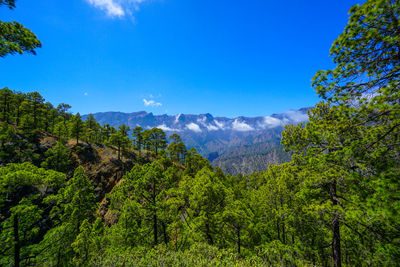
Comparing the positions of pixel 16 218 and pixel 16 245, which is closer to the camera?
pixel 16 218

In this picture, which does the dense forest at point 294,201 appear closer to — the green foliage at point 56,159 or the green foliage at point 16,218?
the green foliage at point 16,218

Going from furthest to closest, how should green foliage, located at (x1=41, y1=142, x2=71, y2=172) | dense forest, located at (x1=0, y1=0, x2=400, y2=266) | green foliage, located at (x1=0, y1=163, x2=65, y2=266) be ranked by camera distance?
1. green foliage, located at (x1=41, y1=142, x2=71, y2=172)
2. green foliage, located at (x1=0, y1=163, x2=65, y2=266)
3. dense forest, located at (x1=0, y1=0, x2=400, y2=266)

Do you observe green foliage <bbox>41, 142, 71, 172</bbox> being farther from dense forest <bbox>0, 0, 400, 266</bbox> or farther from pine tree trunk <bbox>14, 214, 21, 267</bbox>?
pine tree trunk <bbox>14, 214, 21, 267</bbox>

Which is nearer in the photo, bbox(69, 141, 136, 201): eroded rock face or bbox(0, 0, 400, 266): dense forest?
bbox(0, 0, 400, 266): dense forest

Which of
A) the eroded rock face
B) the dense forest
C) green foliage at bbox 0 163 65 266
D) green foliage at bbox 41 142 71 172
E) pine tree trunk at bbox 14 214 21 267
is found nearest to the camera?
the dense forest

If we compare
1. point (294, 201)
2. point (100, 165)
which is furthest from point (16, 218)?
point (100, 165)

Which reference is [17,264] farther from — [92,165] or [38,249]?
[92,165]

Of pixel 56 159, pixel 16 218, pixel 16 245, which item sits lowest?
pixel 16 245

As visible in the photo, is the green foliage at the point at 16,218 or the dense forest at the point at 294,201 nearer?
the dense forest at the point at 294,201

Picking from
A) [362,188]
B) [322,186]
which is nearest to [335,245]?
[322,186]

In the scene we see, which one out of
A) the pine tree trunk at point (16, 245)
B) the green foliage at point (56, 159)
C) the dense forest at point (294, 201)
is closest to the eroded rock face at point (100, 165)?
the green foliage at point (56, 159)

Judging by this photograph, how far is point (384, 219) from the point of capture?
15.4 feet

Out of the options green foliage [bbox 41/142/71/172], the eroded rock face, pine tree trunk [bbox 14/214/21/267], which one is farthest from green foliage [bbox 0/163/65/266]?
green foliage [bbox 41/142/71/172]

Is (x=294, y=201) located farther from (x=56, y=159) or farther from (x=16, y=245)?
(x=56, y=159)
